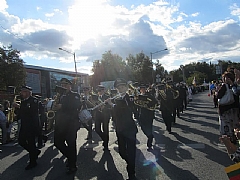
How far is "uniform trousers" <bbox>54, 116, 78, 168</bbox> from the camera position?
5.49 m

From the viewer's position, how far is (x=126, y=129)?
Answer: 4.91 metres

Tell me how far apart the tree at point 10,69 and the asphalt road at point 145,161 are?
1782cm

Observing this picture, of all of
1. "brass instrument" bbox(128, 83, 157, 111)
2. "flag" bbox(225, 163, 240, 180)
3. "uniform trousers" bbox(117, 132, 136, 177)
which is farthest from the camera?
"brass instrument" bbox(128, 83, 157, 111)

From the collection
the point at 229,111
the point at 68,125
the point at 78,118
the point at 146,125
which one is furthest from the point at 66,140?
the point at 229,111

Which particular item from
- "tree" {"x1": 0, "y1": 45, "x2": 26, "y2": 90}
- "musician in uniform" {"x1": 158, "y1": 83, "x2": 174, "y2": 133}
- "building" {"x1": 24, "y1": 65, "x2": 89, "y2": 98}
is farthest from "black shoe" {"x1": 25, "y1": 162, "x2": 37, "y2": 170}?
"building" {"x1": 24, "y1": 65, "x2": 89, "y2": 98}

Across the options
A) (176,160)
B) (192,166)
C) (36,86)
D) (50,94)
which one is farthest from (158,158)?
(50,94)

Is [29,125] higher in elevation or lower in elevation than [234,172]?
lower

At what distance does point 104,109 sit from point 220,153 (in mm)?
3500

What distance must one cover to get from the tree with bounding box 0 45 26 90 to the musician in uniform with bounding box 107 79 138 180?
70.0 ft

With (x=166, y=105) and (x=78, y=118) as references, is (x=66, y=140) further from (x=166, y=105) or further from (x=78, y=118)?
(x=166, y=105)

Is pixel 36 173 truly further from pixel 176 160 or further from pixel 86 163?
pixel 176 160

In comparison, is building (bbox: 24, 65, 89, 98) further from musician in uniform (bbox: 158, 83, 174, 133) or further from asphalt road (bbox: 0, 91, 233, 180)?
asphalt road (bbox: 0, 91, 233, 180)

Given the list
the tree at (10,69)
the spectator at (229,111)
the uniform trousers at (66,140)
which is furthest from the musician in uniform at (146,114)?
the tree at (10,69)

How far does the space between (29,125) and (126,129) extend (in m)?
2.60
